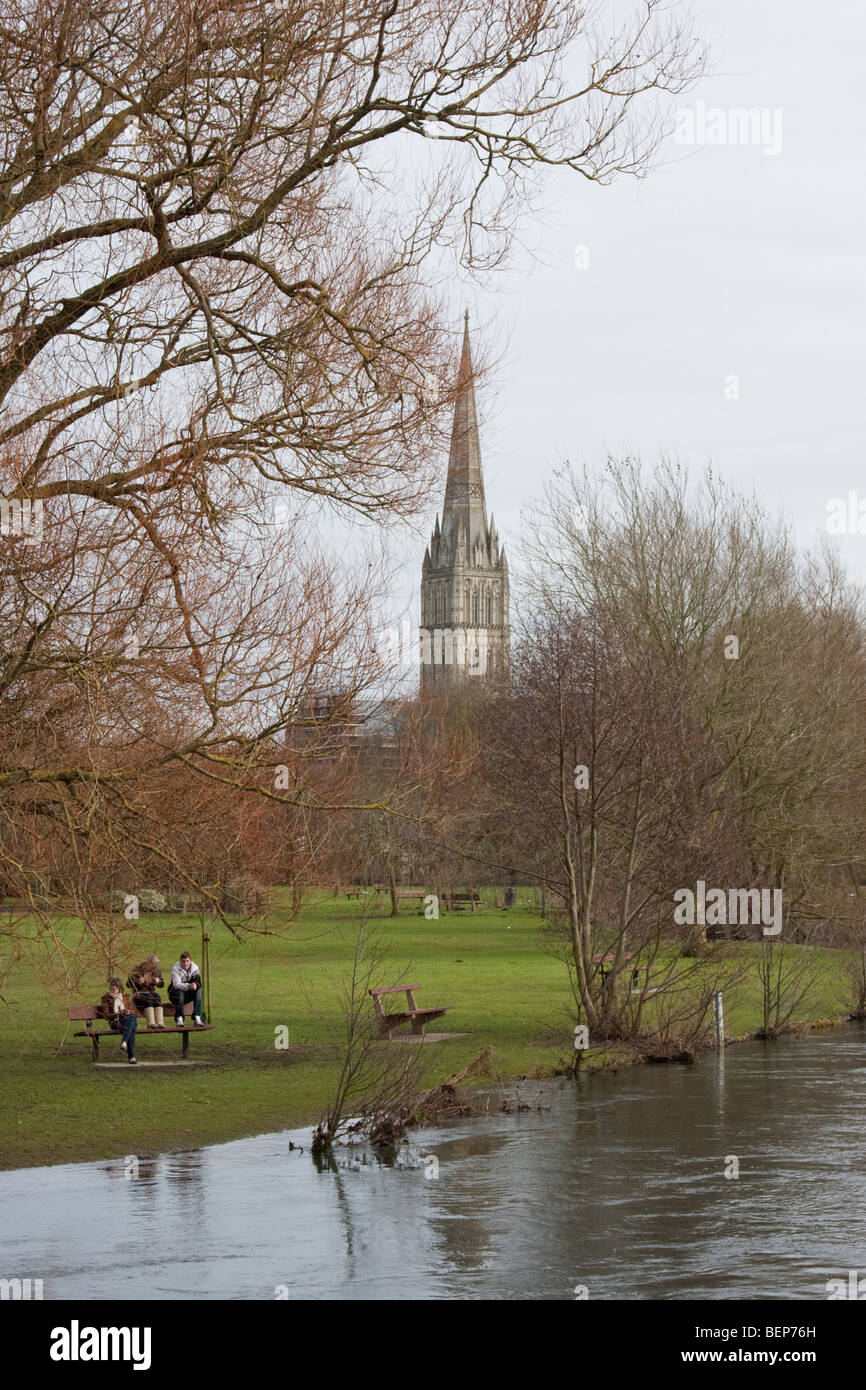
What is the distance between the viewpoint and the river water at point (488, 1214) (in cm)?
1090

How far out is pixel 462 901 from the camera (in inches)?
2621

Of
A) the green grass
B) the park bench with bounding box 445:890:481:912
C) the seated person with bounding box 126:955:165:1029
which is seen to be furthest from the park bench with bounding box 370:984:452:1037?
the park bench with bounding box 445:890:481:912

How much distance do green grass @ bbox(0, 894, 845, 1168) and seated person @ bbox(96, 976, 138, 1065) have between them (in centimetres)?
51

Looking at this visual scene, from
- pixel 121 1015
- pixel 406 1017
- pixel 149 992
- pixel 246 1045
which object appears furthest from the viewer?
pixel 246 1045

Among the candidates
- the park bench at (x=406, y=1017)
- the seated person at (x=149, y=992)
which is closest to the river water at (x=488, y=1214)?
the park bench at (x=406, y=1017)

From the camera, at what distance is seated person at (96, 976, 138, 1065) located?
68.9 feet

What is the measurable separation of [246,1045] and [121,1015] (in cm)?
247

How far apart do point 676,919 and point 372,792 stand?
7333 mm

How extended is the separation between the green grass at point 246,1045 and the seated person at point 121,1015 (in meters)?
0.51

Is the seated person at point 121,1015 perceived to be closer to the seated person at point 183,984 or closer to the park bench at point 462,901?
the seated person at point 183,984

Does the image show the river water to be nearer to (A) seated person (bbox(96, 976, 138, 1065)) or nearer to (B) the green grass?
(B) the green grass

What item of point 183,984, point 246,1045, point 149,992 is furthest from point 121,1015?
point 246,1045

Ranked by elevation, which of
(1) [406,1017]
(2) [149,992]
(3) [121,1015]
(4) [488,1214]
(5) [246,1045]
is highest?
(2) [149,992]

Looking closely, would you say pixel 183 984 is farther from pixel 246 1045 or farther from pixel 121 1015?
pixel 121 1015
